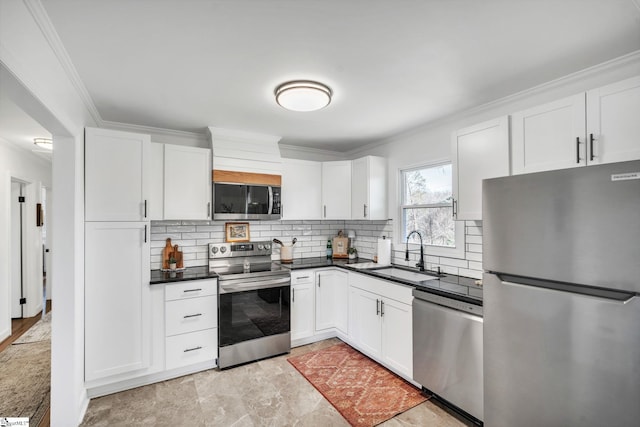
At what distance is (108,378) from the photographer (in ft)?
8.41

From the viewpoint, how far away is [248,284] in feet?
10.2

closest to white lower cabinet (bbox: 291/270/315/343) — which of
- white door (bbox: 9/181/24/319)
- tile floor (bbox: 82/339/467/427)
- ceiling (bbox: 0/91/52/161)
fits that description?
tile floor (bbox: 82/339/467/427)

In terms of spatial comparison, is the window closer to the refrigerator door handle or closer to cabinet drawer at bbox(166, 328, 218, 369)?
Answer: the refrigerator door handle

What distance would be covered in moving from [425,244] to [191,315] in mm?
2449

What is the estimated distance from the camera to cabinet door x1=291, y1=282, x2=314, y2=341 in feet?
11.3

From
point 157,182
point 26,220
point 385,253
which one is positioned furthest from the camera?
point 26,220

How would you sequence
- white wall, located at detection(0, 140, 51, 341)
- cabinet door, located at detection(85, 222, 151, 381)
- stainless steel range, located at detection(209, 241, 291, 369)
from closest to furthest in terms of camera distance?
cabinet door, located at detection(85, 222, 151, 381), stainless steel range, located at detection(209, 241, 291, 369), white wall, located at detection(0, 140, 51, 341)

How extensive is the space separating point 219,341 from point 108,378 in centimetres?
90

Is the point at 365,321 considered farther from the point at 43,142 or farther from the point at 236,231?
the point at 43,142

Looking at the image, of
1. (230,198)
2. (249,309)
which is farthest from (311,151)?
(249,309)

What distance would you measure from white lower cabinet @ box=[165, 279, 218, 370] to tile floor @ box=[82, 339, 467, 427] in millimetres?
191

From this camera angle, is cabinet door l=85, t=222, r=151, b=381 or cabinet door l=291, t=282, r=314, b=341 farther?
cabinet door l=291, t=282, r=314, b=341

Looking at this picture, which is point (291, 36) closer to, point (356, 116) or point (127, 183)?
point (356, 116)

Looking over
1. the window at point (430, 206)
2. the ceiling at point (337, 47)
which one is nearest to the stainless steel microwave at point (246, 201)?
the ceiling at point (337, 47)
